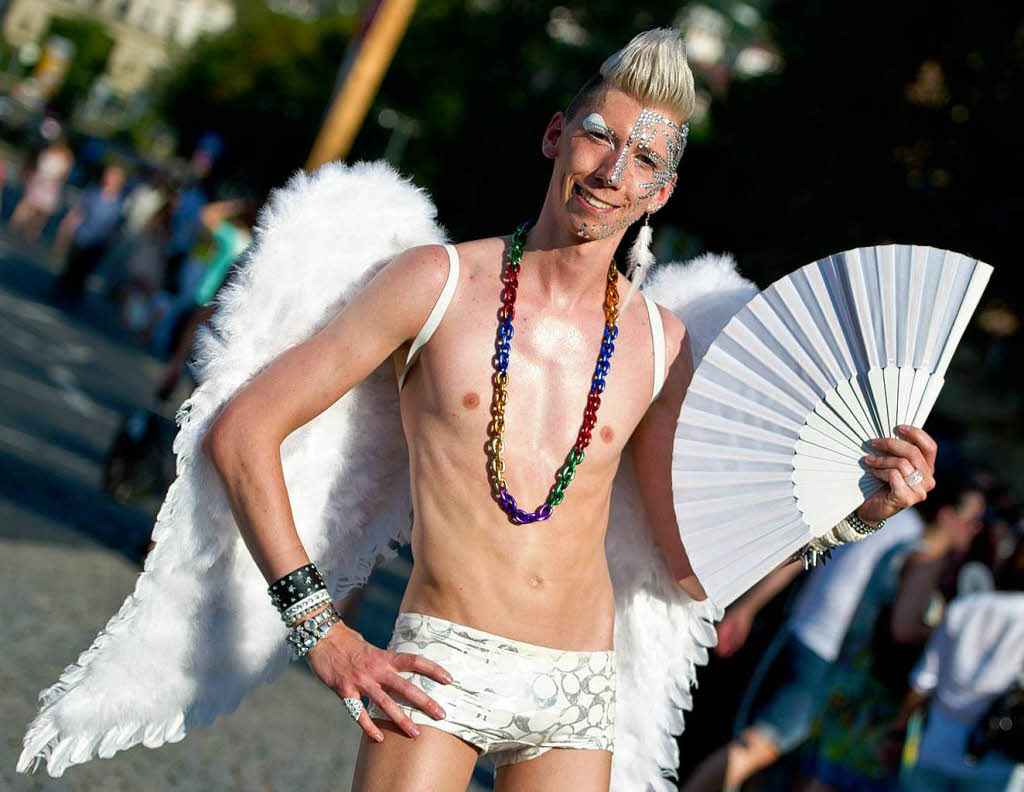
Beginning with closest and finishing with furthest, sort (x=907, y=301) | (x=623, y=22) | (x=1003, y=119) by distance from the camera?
(x=907, y=301) → (x=1003, y=119) → (x=623, y=22)

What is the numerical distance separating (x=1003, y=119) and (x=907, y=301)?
763 inches

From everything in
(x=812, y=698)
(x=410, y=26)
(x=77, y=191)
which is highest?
(x=410, y=26)

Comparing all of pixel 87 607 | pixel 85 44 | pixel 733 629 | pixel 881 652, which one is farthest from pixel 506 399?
pixel 85 44

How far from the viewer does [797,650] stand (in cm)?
579

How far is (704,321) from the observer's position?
339 cm

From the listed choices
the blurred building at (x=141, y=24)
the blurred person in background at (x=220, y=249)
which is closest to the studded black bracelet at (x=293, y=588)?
the blurred person in background at (x=220, y=249)

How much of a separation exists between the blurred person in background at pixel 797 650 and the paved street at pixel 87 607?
44.9 inches

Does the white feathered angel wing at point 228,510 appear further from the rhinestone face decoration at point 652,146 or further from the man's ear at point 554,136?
the rhinestone face decoration at point 652,146

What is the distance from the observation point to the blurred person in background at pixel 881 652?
554 centimetres

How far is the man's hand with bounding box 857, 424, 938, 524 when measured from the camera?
2.97 metres

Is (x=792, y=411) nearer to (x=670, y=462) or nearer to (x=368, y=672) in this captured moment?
(x=670, y=462)

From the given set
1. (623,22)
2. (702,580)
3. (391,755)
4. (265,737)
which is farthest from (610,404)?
(623,22)

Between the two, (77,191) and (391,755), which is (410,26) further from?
(391,755)

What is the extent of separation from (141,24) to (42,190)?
109 m
